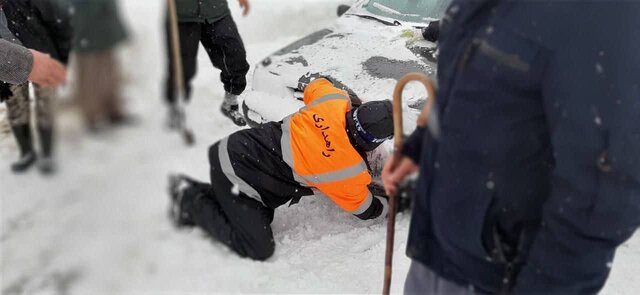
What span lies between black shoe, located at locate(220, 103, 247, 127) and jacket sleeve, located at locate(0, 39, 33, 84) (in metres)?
0.34

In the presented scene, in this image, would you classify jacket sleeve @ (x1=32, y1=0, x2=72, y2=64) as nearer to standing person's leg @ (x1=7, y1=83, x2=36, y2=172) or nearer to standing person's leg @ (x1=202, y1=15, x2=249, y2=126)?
standing person's leg @ (x1=7, y1=83, x2=36, y2=172)

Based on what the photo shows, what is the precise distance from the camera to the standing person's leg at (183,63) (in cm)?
55

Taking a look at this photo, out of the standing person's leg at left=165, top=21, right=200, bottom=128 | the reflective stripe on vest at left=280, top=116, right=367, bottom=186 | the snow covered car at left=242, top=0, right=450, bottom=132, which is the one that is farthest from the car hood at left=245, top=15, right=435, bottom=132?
the standing person's leg at left=165, top=21, right=200, bottom=128

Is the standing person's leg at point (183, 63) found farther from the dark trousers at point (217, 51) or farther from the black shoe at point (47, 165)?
the black shoe at point (47, 165)

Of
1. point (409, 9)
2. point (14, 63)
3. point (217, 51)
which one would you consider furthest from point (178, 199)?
point (409, 9)

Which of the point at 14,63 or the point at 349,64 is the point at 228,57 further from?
the point at 349,64

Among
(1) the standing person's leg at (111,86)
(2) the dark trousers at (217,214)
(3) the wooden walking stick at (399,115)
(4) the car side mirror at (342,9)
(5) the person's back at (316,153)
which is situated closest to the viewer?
(1) the standing person's leg at (111,86)

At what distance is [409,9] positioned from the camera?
8.31 feet

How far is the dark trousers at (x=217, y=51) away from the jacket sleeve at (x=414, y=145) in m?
0.33

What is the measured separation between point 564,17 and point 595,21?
0.04 meters

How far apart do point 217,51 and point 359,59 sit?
1412mm

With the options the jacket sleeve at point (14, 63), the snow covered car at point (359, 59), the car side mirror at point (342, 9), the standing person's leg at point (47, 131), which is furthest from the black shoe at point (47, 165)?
the car side mirror at point (342, 9)

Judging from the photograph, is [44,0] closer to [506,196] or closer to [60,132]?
[60,132]

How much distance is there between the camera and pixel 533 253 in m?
0.81
